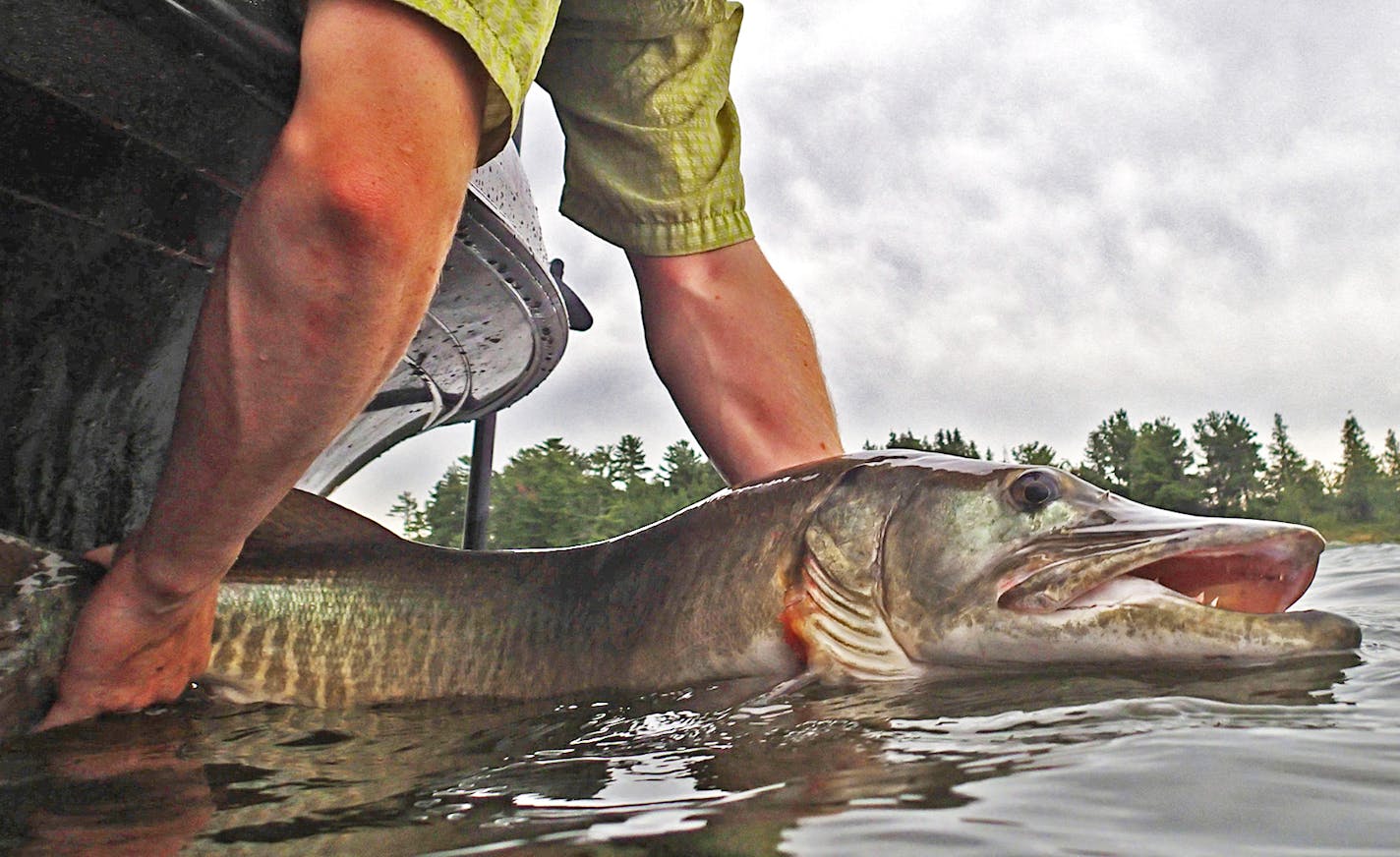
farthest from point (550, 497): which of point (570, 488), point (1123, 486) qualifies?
point (1123, 486)

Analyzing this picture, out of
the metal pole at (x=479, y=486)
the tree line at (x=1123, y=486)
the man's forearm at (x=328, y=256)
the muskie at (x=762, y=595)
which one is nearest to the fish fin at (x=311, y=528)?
the muskie at (x=762, y=595)

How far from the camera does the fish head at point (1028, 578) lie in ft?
6.10

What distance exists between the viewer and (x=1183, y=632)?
1.84 meters

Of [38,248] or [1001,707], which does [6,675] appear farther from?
[1001,707]

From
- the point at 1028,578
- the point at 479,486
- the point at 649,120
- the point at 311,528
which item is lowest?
the point at 1028,578

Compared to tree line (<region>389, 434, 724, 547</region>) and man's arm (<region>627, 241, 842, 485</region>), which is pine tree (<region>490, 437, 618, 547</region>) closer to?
tree line (<region>389, 434, 724, 547</region>)

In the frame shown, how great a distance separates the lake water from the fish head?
0.09 metres

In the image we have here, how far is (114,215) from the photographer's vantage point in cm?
196

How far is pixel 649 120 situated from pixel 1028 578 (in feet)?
4.55

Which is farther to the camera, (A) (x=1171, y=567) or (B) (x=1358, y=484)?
(B) (x=1358, y=484)

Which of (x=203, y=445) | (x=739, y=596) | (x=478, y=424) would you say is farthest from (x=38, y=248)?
(x=478, y=424)

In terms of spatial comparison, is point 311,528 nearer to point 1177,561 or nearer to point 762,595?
point 762,595

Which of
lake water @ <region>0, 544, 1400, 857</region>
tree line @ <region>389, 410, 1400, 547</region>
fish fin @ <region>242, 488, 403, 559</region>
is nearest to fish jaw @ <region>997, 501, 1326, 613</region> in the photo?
lake water @ <region>0, 544, 1400, 857</region>

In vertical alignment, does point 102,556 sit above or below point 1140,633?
above
